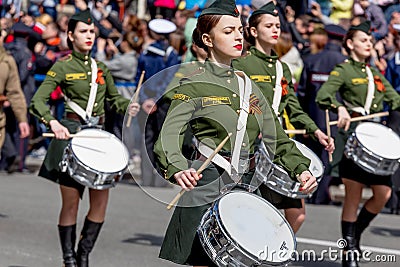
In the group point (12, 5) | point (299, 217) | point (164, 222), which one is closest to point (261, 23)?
point (299, 217)

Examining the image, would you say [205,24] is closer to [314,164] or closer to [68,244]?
[314,164]

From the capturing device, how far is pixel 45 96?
7602 mm

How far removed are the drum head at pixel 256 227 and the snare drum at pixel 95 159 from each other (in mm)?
2368

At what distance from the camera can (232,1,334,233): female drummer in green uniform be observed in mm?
7199

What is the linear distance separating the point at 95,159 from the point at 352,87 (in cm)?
224

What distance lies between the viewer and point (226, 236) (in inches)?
193

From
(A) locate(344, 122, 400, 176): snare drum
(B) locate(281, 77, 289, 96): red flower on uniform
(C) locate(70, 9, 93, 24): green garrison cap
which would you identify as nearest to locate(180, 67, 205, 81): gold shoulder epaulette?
(B) locate(281, 77, 289, 96): red flower on uniform

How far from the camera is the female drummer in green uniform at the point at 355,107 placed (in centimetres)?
827

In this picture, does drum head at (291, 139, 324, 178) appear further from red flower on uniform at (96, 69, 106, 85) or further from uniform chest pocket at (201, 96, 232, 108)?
uniform chest pocket at (201, 96, 232, 108)

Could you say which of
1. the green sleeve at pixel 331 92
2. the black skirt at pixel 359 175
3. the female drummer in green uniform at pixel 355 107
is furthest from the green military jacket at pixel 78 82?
the black skirt at pixel 359 175

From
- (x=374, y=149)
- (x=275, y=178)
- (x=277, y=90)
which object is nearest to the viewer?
(x=275, y=178)

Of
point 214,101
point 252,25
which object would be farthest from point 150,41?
point 214,101

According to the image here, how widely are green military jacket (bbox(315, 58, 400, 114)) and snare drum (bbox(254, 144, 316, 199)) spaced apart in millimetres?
1503

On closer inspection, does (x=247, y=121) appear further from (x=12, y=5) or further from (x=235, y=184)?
(x=12, y=5)
